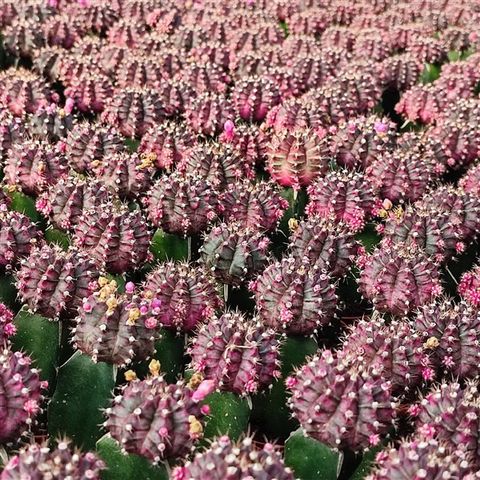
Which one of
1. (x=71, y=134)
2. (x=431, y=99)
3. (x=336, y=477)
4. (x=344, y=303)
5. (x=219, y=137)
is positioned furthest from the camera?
(x=431, y=99)

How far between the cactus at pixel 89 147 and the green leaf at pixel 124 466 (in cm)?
247

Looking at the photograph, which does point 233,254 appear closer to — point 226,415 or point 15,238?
point 226,415

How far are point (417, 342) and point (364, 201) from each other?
1358 mm

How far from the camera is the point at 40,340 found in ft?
11.3

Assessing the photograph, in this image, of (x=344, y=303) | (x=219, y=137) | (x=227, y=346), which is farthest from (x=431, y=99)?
(x=227, y=346)

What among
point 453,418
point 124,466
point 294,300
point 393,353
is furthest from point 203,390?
point 453,418

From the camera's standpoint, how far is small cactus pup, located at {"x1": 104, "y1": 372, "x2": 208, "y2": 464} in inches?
104

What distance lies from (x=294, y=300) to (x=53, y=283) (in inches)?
46.4

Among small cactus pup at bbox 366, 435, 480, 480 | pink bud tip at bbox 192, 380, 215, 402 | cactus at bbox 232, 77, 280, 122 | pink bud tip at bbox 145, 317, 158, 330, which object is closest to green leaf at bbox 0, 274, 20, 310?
pink bud tip at bbox 145, 317, 158, 330

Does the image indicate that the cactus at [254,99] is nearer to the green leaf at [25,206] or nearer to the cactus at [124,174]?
the cactus at [124,174]

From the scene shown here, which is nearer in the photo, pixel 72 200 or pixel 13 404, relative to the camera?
pixel 13 404

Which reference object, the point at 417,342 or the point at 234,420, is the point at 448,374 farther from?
the point at 234,420

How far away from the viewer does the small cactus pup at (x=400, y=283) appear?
12.3 feet

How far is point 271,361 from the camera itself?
10.4 feet
